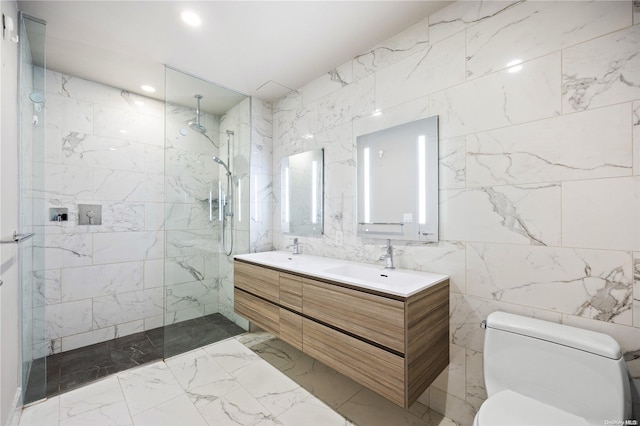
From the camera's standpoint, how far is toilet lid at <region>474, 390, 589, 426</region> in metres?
1.04

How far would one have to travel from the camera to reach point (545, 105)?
4.39 ft

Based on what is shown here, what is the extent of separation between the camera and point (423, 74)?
1790mm

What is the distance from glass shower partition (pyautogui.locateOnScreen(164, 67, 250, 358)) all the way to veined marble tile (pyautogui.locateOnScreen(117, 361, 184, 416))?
248 millimetres

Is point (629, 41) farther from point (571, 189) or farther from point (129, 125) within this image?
point (129, 125)

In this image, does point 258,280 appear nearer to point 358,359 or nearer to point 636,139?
point 358,359

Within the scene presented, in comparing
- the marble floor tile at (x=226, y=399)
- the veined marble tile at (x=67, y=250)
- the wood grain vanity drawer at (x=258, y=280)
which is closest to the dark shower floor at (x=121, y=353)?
the marble floor tile at (x=226, y=399)

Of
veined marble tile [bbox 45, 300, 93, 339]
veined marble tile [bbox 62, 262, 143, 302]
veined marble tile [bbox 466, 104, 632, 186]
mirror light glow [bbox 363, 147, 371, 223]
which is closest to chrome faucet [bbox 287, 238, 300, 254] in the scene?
mirror light glow [bbox 363, 147, 371, 223]

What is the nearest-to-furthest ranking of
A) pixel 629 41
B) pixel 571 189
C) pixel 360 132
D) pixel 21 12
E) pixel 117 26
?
pixel 629 41 → pixel 571 189 → pixel 21 12 → pixel 117 26 → pixel 360 132

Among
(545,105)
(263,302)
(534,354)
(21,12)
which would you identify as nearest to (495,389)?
(534,354)

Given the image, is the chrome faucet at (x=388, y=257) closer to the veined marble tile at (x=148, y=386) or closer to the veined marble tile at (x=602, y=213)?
the veined marble tile at (x=602, y=213)

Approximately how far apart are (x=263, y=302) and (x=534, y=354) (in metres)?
1.74

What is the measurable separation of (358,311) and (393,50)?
1.82m

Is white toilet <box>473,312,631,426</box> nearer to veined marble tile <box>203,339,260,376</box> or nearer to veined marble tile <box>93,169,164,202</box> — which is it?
veined marble tile <box>203,339,260,376</box>

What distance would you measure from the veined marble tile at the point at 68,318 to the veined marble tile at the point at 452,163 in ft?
10.9
